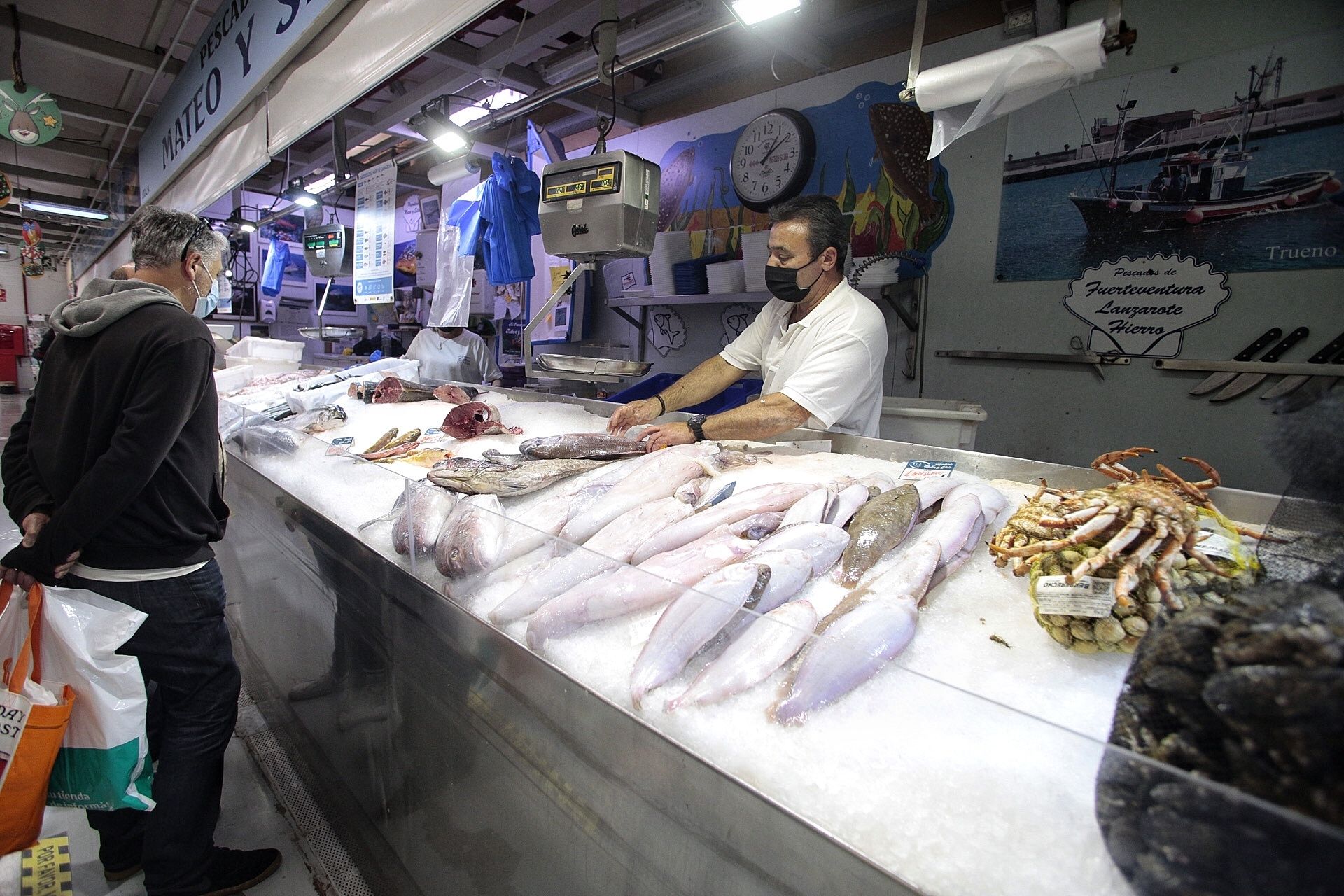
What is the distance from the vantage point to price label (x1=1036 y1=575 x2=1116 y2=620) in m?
0.92

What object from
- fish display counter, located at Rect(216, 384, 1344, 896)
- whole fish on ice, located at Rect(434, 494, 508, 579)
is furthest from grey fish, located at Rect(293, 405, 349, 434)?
whole fish on ice, located at Rect(434, 494, 508, 579)

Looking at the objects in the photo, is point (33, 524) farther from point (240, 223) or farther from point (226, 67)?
point (240, 223)

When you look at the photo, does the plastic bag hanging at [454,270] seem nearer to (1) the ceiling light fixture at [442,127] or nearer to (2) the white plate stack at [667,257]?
(1) the ceiling light fixture at [442,127]

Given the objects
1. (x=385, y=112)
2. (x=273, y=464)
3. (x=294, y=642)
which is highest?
(x=385, y=112)

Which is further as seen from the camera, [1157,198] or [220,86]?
[220,86]

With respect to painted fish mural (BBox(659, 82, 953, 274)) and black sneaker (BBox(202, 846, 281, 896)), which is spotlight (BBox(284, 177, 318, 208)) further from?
black sneaker (BBox(202, 846, 281, 896))

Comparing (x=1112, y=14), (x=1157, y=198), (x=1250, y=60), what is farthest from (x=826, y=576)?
(x=1250, y=60)

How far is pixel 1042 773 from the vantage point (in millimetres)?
663

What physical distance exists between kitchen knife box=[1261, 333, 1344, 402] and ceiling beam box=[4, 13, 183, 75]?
8315 millimetres

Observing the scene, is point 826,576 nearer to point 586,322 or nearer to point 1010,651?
point 1010,651

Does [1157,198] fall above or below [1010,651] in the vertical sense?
above

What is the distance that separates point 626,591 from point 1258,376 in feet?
13.2

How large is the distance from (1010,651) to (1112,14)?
70.1 inches

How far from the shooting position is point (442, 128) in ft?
15.1
